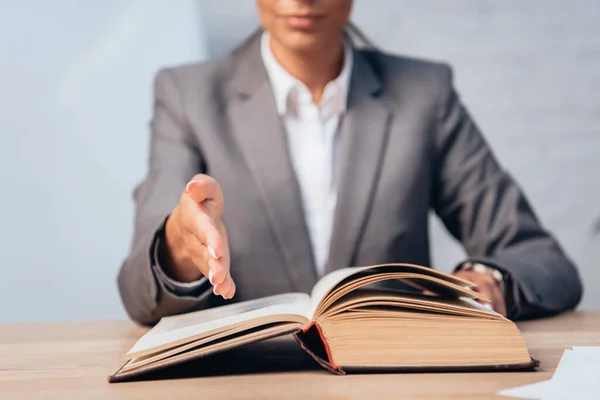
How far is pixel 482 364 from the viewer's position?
0.59 m

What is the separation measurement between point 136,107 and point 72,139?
20cm

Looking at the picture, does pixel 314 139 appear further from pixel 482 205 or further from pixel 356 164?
pixel 482 205

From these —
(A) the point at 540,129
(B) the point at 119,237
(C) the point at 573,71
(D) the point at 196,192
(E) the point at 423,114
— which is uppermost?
(D) the point at 196,192

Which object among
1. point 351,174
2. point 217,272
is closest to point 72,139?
point 351,174

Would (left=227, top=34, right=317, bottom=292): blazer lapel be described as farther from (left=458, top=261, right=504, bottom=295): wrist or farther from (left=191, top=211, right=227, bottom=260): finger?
(left=191, top=211, right=227, bottom=260): finger

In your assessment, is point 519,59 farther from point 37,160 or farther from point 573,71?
point 37,160

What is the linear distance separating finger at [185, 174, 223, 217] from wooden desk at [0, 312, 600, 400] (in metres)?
0.17

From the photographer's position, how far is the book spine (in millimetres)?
591

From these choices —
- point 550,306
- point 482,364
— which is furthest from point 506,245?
point 482,364

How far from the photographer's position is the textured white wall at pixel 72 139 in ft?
5.84

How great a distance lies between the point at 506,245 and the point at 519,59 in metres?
1.00

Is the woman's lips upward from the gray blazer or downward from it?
upward

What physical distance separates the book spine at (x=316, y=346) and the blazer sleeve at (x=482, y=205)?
1.58 feet

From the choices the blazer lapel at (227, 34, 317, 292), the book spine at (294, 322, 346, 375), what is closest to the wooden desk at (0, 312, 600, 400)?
the book spine at (294, 322, 346, 375)
